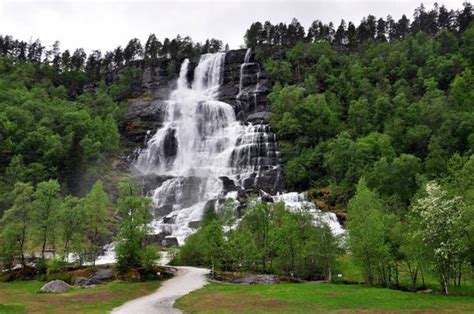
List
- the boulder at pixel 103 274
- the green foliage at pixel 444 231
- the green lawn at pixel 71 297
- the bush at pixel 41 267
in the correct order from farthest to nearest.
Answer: the bush at pixel 41 267, the boulder at pixel 103 274, the green foliage at pixel 444 231, the green lawn at pixel 71 297

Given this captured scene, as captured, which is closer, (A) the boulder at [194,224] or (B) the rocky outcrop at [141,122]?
(A) the boulder at [194,224]

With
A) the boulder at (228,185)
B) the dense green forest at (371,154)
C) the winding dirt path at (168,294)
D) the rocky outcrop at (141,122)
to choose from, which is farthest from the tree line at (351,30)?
the winding dirt path at (168,294)

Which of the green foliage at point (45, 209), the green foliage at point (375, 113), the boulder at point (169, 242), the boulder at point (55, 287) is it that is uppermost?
the green foliage at point (375, 113)

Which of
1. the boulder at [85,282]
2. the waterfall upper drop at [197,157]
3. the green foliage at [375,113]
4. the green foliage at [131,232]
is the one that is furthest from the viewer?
the waterfall upper drop at [197,157]

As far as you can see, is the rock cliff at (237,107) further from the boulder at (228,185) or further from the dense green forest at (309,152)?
the dense green forest at (309,152)

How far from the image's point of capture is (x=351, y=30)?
579 ft

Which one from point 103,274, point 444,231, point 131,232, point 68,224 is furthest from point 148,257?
point 444,231

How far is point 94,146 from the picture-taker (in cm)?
11344

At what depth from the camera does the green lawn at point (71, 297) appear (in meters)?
33.3

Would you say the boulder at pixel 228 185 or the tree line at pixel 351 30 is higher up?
the tree line at pixel 351 30

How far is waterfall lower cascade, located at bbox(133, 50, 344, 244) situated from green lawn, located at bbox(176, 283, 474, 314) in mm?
40665

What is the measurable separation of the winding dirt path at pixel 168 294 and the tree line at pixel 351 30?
124446mm

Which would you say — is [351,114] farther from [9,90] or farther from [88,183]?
[9,90]

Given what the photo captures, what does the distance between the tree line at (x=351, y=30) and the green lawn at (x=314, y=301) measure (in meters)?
135
